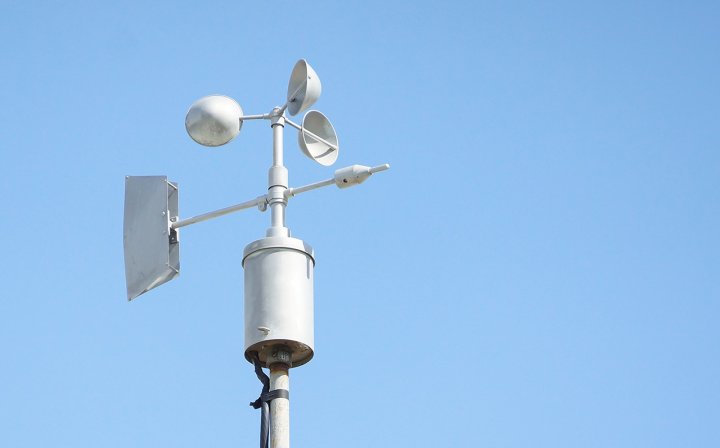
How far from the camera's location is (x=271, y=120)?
426 inches

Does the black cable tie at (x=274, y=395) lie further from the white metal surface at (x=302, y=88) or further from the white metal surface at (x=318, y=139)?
the white metal surface at (x=302, y=88)

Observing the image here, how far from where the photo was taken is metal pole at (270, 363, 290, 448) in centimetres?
912

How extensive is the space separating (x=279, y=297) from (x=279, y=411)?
3.02 feet

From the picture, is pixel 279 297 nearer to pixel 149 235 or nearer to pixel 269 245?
pixel 269 245

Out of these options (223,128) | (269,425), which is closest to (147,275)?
(223,128)

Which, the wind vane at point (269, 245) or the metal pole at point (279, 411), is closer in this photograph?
the metal pole at point (279, 411)

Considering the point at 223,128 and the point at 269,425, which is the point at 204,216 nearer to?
the point at 223,128

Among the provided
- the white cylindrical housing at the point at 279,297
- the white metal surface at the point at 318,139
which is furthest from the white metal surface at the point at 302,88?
the white cylindrical housing at the point at 279,297

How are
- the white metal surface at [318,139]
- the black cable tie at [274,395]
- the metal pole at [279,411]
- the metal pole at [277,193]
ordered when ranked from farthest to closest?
the white metal surface at [318,139], the metal pole at [277,193], the black cable tie at [274,395], the metal pole at [279,411]

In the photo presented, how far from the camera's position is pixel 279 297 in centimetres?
948

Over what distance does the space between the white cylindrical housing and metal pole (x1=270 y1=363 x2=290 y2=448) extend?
16 cm

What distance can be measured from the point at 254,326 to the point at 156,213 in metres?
2.10

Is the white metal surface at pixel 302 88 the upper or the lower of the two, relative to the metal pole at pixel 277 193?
upper

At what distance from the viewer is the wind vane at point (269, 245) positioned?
9.42 m
